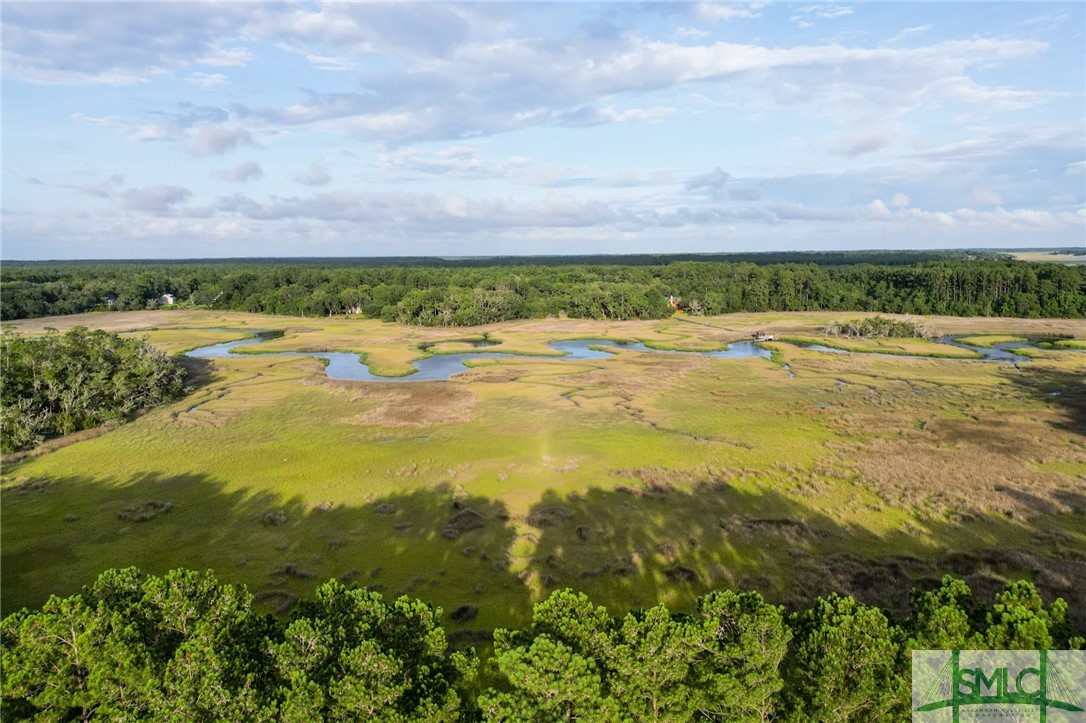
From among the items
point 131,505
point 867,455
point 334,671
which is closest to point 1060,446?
point 867,455

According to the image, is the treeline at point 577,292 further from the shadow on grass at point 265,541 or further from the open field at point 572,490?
the shadow on grass at point 265,541

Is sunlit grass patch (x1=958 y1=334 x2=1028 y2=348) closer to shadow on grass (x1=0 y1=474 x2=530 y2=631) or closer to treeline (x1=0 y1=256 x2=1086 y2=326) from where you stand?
treeline (x1=0 y1=256 x2=1086 y2=326)

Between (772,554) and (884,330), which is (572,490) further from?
(884,330)

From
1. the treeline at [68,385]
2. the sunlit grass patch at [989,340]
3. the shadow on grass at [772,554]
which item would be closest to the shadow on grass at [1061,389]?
the shadow on grass at [772,554]

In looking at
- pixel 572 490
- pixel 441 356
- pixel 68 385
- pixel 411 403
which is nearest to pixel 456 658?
pixel 572 490

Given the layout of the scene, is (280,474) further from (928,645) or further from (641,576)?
(928,645)
